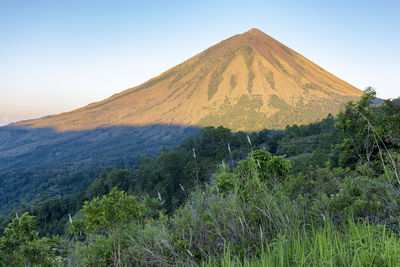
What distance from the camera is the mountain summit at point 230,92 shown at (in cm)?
14575

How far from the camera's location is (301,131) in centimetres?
4578

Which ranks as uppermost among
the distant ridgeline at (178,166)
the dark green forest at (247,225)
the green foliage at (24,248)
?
the dark green forest at (247,225)

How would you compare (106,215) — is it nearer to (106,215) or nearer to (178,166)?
(106,215)

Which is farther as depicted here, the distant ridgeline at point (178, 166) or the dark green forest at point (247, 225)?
the distant ridgeline at point (178, 166)

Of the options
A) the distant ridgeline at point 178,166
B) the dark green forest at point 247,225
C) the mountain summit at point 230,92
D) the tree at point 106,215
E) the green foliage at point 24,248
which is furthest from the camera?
the mountain summit at point 230,92

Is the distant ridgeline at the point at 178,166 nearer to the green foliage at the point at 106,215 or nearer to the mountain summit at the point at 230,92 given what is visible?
the green foliage at the point at 106,215

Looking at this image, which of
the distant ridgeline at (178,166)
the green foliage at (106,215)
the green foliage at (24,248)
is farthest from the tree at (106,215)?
the distant ridgeline at (178,166)

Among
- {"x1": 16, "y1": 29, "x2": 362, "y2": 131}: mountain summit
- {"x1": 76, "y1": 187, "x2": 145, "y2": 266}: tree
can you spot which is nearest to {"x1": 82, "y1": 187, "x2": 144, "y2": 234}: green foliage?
{"x1": 76, "y1": 187, "x2": 145, "y2": 266}: tree

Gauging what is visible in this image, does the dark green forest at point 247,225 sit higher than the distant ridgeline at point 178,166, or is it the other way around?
the dark green forest at point 247,225

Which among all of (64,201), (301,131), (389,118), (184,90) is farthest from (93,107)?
(389,118)

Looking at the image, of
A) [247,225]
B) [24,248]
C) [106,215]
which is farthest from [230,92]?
[247,225]

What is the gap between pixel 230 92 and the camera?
170 metres

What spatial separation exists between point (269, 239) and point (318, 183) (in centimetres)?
210

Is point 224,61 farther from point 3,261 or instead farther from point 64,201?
point 3,261
